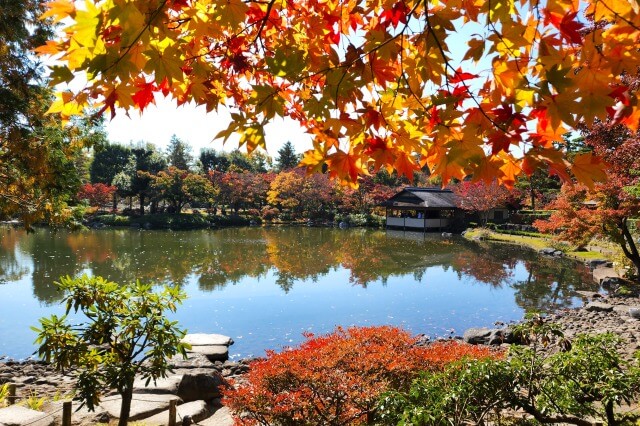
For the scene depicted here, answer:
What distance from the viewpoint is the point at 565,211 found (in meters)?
11.8

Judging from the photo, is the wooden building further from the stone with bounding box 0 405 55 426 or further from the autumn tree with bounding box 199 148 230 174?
the stone with bounding box 0 405 55 426

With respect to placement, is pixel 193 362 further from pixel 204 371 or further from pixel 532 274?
pixel 532 274

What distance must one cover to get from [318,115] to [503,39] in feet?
1.83

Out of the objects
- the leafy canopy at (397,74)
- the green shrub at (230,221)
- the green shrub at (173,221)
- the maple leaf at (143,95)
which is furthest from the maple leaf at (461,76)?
the green shrub at (230,221)

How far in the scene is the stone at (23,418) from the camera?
3.28m

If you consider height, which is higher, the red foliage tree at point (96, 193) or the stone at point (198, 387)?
the red foliage tree at point (96, 193)

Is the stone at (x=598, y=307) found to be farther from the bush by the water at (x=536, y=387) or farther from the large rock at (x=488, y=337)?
the bush by the water at (x=536, y=387)

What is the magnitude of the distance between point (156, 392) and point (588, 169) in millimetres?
4887

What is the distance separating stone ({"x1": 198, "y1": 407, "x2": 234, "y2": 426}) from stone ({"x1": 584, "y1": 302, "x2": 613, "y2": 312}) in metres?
8.34

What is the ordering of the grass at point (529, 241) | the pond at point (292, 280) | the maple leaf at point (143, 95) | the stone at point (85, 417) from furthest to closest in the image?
1. the grass at point (529, 241)
2. the pond at point (292, 280)
3. the stone at point (85, 417)
4. the maple leaf at point (143, 95)

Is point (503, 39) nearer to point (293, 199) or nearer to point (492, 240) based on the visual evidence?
point (492, 240)

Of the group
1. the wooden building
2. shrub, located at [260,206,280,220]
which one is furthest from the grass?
shrub, located at [260,206,280,220]

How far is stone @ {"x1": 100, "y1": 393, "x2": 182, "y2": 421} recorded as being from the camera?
3.84 m

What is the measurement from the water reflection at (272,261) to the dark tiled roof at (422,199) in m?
3.91
